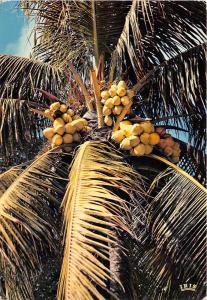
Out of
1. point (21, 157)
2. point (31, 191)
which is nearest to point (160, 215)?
point (31, 191)

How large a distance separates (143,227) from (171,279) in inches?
21.5

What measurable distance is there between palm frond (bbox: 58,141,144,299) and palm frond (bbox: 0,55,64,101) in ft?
5.86

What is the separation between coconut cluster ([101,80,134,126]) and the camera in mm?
6051

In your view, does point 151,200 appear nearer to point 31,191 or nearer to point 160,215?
point 160,215

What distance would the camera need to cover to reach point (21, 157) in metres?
7.23

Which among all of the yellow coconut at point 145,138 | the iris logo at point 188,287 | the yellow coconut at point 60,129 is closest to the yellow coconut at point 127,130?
the yellow coconut at point 145,138

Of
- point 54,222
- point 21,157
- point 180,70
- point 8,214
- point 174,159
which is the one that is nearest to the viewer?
point 8,214

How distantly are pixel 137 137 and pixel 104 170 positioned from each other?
640 mm

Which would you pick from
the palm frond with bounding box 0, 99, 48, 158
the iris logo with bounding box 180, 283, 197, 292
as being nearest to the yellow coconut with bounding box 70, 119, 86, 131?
the palm frond with bounding box 0, 99, 48, 158

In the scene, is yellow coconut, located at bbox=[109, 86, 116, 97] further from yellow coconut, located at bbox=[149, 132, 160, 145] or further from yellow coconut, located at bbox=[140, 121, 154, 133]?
yellow coconut, located at bbox=[149, 132, 160, 145]

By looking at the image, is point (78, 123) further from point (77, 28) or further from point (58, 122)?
point (77, 28)

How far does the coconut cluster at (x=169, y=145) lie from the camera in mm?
5906

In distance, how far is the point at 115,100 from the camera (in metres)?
6.05

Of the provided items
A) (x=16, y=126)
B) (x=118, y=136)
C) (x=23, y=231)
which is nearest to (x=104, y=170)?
(x=118, y=136)
